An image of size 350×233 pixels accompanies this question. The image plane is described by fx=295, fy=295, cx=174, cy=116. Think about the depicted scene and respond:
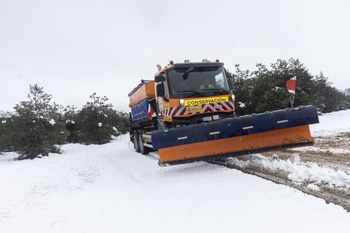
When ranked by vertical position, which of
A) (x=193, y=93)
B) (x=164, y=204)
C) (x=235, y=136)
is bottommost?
(x=164, y=204)

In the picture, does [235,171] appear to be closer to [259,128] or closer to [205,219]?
[259,128]

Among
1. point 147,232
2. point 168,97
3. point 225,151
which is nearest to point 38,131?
point 168,97

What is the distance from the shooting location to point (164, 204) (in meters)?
4.76

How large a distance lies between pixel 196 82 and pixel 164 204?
4.31 metres

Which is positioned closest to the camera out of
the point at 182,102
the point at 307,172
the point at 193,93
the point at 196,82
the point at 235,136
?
the point at 307,172

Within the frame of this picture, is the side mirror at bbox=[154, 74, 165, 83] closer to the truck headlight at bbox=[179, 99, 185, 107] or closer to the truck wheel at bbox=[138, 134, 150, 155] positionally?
the truck headlight at bbox=[179, 99, 185, 107]

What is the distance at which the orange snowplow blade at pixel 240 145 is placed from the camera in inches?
271

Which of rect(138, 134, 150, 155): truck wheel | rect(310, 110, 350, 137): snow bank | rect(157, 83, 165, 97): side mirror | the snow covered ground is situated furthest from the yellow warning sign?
rect(310, 110, 350, 137): snow bank

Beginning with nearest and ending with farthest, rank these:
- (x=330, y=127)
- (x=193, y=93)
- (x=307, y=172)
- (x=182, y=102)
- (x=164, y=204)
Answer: (x=164, y=204), (x=307, y=172), (x=182, y=102), (x=193, y=93), (x=330, y=127)

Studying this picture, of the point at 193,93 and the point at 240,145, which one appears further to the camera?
the point at 193,93

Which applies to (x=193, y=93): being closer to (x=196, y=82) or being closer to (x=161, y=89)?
(x=196, y=82)

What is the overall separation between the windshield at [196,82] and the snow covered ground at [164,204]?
2.03 meters

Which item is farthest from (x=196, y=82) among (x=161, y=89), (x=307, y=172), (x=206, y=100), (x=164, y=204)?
(x=164, y=204)

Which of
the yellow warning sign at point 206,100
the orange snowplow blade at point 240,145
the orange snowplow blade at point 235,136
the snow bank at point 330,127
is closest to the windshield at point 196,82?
the yellow warning sign at point 206,100
